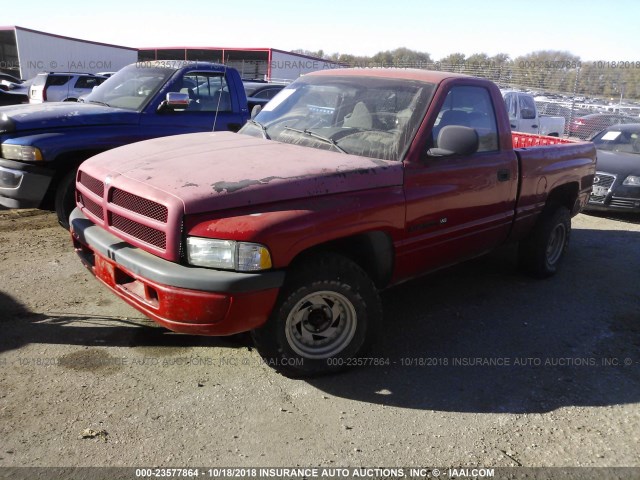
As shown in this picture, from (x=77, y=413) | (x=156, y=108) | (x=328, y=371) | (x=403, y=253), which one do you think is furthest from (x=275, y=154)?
(x=156, y=108)

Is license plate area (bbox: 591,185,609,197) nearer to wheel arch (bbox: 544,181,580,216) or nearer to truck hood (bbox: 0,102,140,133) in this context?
wheel arch (bbox: 544,181,580,216)

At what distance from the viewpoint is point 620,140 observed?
31.3ft

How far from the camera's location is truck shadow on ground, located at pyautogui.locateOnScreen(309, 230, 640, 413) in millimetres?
3371

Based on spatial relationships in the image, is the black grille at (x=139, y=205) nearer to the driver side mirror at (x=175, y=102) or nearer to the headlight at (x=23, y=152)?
the headlight at (x=23, y=152)

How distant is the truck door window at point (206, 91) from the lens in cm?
633

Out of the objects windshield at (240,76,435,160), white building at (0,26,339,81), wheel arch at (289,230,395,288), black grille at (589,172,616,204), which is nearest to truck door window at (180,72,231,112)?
windshield at (240,76,435,160)

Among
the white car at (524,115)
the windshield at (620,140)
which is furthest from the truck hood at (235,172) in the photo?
the white car at (524,115)

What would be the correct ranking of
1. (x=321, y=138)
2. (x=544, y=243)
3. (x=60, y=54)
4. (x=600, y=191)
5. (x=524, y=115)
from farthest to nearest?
(x=60, y=54) < (x=524, y=115) < (x=600, y=191) < (x=544, y=243) < (x=321, y=138)

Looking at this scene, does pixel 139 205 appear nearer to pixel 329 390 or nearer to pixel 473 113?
pixel 329 390

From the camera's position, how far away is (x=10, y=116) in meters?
5.23

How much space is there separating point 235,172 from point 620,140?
8782mm

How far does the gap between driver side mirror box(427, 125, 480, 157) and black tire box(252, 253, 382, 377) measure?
1053 millimetres

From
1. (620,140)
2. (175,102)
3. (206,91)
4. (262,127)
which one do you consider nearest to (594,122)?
(620,140)

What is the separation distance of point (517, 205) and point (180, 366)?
3121 mm
